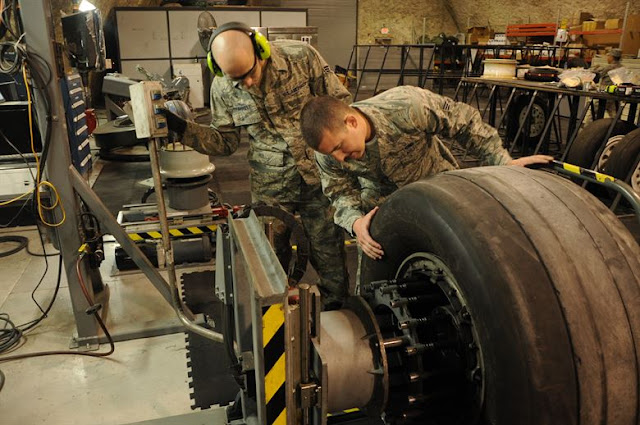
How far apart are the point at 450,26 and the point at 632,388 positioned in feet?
61.5

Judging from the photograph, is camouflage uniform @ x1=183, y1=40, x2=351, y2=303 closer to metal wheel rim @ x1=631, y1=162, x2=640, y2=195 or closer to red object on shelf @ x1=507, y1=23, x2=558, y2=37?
metal wheel rim @ x1=631, y1=162, x2=640, y2=195

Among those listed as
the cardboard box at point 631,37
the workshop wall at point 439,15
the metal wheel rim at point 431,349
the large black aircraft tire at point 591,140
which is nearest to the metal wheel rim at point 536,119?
the large black aircraft tire at point 591,140

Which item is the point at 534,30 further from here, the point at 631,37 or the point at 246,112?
the point at 246,112

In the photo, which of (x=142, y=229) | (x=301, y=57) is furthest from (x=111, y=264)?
(x=301, y=57)

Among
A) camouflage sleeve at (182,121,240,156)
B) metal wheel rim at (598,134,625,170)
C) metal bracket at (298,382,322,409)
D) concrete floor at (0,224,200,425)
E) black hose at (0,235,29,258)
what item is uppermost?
camouflage sleeve at (182,121,240,156)

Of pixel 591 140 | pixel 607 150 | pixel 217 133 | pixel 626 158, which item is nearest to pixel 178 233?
pixel 217 133

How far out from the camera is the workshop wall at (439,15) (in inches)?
569

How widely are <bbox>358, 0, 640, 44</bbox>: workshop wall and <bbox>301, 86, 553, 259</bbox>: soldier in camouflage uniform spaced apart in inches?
531

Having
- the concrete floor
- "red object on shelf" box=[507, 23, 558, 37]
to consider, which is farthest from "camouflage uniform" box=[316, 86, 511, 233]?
"red object on shelf" box=[507, 23, 558, 37]

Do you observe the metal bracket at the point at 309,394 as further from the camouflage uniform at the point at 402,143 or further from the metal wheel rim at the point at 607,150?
the metal wheel rim at the point at 607,150

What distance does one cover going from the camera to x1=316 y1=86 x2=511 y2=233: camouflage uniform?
7.22 feet

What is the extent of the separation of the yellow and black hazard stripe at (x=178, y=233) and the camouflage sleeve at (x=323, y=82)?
5.18ft

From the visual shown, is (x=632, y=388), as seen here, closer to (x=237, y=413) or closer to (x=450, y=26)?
(x=237, y=413)

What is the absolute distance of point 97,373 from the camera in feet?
8.96
